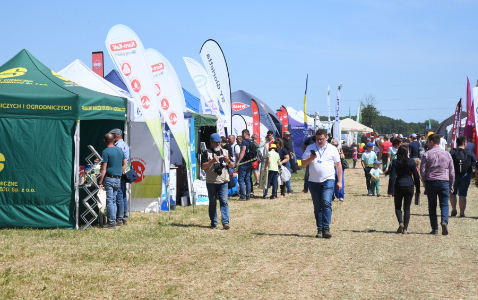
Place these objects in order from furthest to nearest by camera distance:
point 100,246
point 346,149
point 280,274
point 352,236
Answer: point 346,149 → point 352,236 → point 100,246 → point 280,274

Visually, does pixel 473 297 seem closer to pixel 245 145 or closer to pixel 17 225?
pixel 17 225

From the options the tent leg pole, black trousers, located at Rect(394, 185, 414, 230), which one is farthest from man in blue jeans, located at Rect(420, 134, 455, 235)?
the tent leg pole

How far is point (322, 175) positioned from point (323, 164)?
18 centimetres

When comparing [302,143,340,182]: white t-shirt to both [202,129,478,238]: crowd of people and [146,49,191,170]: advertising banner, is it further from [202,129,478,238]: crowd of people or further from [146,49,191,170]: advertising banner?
[146,49,191,170]: advertising banner

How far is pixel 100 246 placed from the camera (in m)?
8.28

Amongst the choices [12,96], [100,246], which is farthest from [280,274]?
[12,96]

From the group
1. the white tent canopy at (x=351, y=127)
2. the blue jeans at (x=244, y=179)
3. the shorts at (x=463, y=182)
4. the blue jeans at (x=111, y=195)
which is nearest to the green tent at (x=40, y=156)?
the blue jeans at (x=111, y=195)

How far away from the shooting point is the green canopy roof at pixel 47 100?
952 centimetres

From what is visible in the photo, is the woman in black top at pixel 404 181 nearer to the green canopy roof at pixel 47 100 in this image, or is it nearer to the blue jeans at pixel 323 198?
the blue jeans at pixel 323 198

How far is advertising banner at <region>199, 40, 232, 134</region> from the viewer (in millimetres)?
16703

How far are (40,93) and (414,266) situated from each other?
21.6 ft

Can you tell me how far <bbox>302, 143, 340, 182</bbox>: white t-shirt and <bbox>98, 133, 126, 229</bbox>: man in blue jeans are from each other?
10.9ft

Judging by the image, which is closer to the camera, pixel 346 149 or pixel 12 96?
pixel 12 96

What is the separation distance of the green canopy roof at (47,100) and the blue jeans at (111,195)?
44.4 inches
